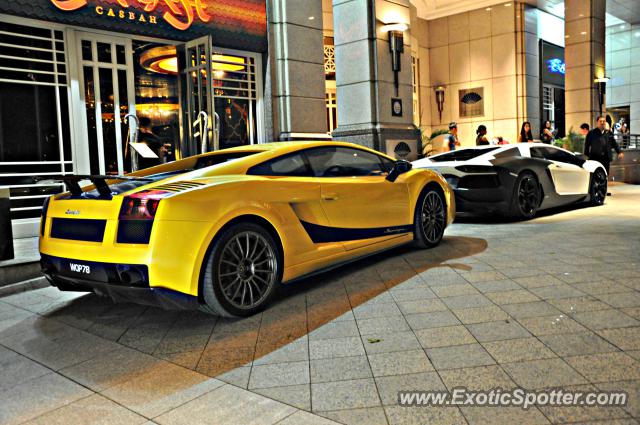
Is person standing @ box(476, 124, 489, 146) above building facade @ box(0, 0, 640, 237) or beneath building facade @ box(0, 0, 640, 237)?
beneath

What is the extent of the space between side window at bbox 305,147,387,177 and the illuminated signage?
20.3m

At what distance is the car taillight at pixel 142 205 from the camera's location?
12.0ft

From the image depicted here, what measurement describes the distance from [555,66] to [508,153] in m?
17.4

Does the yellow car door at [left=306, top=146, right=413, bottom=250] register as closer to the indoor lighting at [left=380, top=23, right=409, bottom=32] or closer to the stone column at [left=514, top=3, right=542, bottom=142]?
the indoor lighting at [left=380, top=23, right=409, bottom=32]

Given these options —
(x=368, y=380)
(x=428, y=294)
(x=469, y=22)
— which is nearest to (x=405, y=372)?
(x=368, y=380)

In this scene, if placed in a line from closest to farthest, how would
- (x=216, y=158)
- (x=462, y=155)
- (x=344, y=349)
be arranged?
(x=344, y=349) → (x=216, y=158) → (x=462, y=155)

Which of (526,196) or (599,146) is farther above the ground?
(599,146)

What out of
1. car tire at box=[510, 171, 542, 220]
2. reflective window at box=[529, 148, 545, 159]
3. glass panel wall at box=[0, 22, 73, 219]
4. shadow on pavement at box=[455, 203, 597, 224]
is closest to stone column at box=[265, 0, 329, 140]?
shadow on pavement at box=[455, 203, 597, 224]

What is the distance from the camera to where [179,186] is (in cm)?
392

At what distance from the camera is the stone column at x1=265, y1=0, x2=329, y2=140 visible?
455 inches

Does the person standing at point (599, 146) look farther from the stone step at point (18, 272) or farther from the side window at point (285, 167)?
the stone step at point (18, 272)

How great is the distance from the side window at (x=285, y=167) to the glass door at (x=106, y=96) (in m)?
6.18

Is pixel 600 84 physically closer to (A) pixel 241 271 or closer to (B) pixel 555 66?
(B) pixel 555 66

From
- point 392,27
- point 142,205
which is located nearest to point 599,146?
point 392,27
